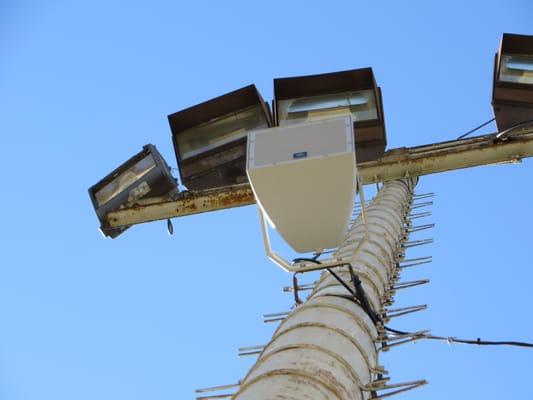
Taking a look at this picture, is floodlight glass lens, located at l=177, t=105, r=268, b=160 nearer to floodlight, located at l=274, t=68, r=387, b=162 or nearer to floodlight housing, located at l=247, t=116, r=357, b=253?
floodlight, located at l=274, t=68, r=387, b=162

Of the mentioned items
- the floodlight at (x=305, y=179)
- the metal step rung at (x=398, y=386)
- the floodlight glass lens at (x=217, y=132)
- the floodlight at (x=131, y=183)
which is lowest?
the metal step rung at (x=398, y=386)

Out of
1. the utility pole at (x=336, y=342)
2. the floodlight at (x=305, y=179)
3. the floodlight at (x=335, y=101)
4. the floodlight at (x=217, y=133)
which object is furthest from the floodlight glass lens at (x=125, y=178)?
the floodlight at (x=305, y=179)

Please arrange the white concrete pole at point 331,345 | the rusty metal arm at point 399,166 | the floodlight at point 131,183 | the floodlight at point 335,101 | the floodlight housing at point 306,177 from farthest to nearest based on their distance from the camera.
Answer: the floodlight at point 131,183
the rusty metal arm at point 399,166
the floodlight at point 335,101
the floodlight housing at point 306,177
the white concrete pole at point 331,345

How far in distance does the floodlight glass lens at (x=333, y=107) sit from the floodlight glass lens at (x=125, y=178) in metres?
1.33

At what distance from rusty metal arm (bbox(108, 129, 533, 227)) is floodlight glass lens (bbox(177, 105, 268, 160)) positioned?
496mm

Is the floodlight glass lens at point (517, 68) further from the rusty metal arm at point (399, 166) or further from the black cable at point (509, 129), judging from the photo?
the rusty metal arm at point (399, 166)

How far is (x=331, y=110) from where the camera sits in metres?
6.28

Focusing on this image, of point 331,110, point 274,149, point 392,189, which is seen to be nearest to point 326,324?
point 274,149

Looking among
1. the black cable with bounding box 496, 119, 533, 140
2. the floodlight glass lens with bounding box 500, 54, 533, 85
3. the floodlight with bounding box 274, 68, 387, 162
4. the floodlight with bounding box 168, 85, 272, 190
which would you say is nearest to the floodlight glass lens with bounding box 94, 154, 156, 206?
the floodlight with bounding box 168, 85, 272, 190

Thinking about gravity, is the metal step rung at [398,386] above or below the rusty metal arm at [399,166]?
below

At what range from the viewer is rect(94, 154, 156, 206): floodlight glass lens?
681cm

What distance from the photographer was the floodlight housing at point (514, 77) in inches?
255

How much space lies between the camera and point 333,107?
6.29 metres

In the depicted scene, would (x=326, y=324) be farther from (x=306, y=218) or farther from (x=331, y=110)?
(x=331, y=110)
